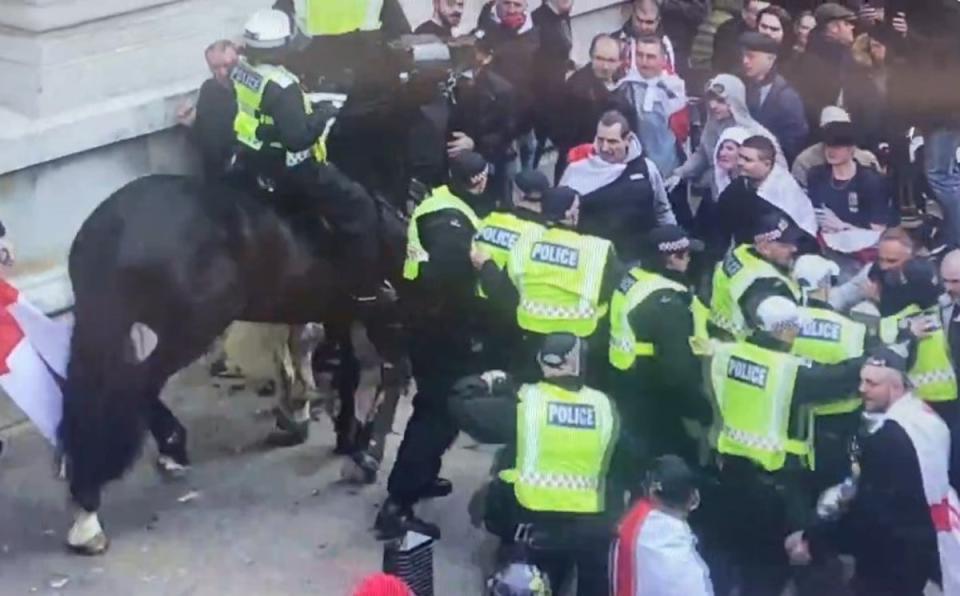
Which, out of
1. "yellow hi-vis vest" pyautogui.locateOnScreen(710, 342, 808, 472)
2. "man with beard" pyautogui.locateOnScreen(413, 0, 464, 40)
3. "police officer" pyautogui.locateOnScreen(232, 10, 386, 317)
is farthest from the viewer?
"man with beard" pyautogui.locateOnScreen(413, 0, 464, 40)

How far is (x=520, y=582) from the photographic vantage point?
21.6 ft

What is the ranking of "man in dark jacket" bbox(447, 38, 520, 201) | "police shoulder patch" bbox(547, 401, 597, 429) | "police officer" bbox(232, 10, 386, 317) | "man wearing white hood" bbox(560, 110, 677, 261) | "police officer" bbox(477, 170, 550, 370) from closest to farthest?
"police shoulder patch" bbox(547, 401, 597, 429) → "police officer" bbox(477, 170, 550, 370) → "police officer" bbox(232, 10, 386, 317) → "man wearing white hood" bbox(560, 110, 677, 261) → "man in dark jacket" bbox(447, 38, 520, 201)

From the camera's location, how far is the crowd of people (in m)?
6.43

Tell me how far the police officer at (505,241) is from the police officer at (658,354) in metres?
0.48

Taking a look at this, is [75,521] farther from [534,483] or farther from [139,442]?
[534,483]

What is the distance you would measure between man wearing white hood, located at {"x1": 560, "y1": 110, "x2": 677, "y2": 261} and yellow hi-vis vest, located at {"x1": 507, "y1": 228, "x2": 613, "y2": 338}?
1141mm

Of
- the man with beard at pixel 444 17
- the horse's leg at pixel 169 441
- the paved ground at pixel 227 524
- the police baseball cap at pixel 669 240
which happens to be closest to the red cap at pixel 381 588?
the paved ground at pixel 227 524

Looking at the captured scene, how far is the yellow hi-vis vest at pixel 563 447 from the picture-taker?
20.8ft

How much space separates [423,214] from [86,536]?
1.85 m

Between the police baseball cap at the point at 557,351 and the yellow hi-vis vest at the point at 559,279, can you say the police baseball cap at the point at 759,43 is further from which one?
the police baseball cap at the point at 557,351

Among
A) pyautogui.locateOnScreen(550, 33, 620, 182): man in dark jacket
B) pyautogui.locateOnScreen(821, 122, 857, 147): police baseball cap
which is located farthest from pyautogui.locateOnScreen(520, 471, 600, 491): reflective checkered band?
pyautogui.locateOnScreen(550, 33, 620, 182): man in dark jacket

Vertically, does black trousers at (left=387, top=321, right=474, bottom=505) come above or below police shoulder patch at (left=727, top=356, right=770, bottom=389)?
below

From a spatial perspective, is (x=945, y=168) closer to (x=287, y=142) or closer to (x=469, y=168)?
(x=469, y=168)

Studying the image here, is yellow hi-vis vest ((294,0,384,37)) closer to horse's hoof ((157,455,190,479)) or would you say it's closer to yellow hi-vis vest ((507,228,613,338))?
yellow hi-vis vest ((507,228,613,338))
